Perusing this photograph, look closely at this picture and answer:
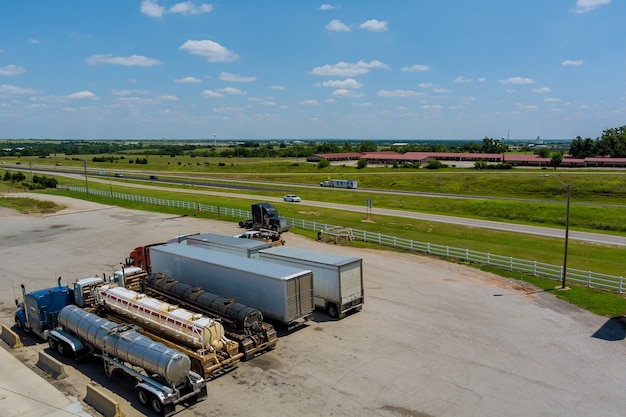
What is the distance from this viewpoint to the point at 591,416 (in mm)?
14406

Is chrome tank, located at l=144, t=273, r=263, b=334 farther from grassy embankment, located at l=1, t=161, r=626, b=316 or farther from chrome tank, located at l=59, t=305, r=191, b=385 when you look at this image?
grassy embankment, located at l=1, t=161, r=626, b=316

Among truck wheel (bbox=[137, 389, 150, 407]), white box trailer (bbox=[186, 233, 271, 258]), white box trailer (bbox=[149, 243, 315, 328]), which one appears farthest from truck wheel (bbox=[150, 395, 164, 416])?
white box trailer (bbox=[186, 233, 271, 258])

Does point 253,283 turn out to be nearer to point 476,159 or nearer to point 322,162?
point 322,162

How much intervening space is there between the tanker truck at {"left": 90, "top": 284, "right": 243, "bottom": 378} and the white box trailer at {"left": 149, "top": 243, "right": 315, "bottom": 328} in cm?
298

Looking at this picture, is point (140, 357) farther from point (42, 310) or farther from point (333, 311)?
point (333, 311)

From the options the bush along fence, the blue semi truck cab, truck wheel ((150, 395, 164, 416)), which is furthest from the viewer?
the bush along fence

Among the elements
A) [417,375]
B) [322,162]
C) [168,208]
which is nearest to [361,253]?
[417,375]

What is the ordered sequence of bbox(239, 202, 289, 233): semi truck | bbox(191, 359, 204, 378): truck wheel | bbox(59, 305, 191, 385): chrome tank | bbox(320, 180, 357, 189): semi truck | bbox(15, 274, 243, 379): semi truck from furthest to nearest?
bbox(320, 180, 357, 189): semi truck → bbox(239, 202, 289, 233): semi truck → bbox(15, 274, 243, 379): semi truck → bbox(191, 359, 204, 378): truck wheel → bbox(59, 305, 191, 385): chrome tank

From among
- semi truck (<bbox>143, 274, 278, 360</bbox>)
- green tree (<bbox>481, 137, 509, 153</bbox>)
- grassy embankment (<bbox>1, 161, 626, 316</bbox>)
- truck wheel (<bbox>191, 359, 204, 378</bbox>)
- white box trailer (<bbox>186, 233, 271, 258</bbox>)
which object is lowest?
grassy embankment (<bbox>1, 161, 626, 316</bbox>)

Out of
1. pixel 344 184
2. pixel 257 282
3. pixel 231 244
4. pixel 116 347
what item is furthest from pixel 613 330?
pixel 344 184

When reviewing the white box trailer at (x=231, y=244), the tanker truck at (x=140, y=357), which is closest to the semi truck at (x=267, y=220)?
the white box trailer at (x=231, y=244)

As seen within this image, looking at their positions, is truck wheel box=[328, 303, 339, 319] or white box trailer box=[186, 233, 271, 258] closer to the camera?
truck wheel box=[328, 303, 339, 319]

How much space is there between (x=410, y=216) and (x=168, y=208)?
32900 millimetres

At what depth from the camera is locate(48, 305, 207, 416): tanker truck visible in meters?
14.7
